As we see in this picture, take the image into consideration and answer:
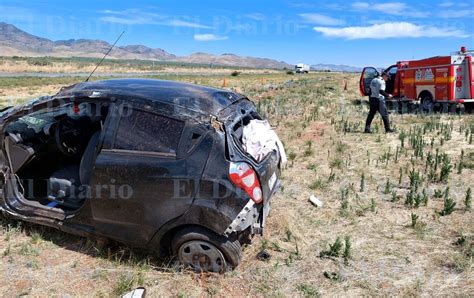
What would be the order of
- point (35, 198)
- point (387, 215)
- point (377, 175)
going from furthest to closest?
point (377, 175)
point (387, 215)
point (35, 198)

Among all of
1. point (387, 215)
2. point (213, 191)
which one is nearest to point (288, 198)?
point (387, 215)

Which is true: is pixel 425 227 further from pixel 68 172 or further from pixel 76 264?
pixel 68 172

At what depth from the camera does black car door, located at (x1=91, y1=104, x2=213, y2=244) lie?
346 cm

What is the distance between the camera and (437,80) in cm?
1455

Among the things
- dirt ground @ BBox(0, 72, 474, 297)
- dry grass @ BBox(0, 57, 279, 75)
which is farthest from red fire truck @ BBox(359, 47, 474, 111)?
dry grass @ BBox(0, 57, 279, 75)

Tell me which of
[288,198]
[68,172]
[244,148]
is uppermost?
[244,148]

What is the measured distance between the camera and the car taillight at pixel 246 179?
3.38 meters

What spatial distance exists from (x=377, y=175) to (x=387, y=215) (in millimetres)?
1812

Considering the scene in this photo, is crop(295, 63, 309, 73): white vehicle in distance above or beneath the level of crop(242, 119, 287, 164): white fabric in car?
above

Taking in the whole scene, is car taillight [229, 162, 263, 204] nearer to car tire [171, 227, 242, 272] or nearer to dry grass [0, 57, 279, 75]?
car tire [171, 227, 242, 272]

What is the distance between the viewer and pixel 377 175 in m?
6.91

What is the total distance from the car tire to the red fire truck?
1180cm

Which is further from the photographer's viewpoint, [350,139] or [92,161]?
[350,139]

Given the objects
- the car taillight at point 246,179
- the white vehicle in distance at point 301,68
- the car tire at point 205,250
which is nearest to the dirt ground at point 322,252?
the car tire at point 205,250
